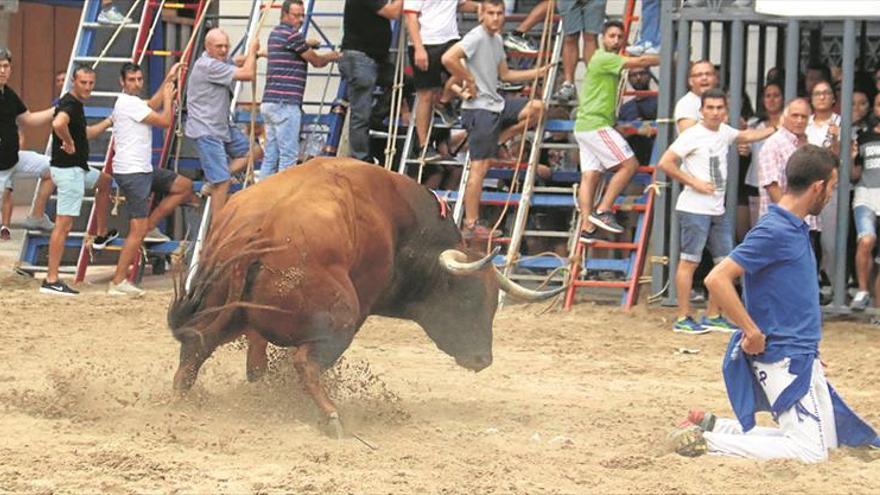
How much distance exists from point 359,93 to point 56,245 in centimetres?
282

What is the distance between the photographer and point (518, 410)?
27.2ft

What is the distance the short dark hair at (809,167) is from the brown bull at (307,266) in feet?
5.71

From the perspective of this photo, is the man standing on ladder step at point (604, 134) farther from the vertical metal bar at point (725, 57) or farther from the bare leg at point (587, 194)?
the vertical metal bar at point (725, 57)

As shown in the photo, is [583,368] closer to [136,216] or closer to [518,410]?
[518,410]

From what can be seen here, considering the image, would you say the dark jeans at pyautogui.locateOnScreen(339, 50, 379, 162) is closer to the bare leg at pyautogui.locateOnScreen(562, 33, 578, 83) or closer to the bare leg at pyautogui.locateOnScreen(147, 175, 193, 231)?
the bare leg at pyautogui.locateOnScreen(147, 175, 193, 231)

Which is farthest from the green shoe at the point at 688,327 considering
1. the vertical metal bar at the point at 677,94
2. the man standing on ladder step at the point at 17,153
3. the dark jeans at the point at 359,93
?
the man standing on ladder step at the point at 17,153

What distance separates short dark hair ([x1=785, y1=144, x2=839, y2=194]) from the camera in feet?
21.8

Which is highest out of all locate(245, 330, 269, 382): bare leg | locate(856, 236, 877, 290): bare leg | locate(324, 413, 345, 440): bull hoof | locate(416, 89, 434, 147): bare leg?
locate(416, 89, 434, 147): bare leg

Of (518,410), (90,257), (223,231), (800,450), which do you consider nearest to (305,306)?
(223,231)

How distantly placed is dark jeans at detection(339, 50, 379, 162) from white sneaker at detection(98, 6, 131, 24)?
2395 millimetres

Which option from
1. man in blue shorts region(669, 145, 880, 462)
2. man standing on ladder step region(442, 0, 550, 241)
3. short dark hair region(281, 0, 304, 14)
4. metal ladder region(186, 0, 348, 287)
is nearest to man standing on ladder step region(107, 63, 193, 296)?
metal ladder region(186, 0, 348, 287)

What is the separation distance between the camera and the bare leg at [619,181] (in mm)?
12531

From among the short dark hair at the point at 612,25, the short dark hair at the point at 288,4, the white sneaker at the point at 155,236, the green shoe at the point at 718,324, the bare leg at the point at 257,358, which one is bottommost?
the green shoe at the point at 718,324

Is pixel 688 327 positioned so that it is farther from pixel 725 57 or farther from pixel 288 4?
pixel 288 4
